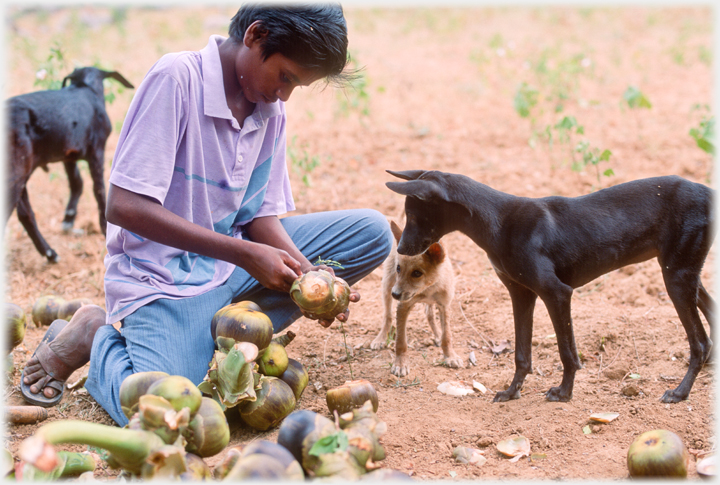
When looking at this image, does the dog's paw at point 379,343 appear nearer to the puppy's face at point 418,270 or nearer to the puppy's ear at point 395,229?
the puppy's face at point 418,270

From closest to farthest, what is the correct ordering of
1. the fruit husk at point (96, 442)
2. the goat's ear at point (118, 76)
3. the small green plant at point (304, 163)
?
the fruit husk at point (96, 442)
the goat's ear at point (118, 76)
the small green plant at point (304, 163)

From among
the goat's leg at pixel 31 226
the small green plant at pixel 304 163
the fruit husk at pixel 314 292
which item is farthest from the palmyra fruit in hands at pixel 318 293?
the goat's leg at pixel 31 226

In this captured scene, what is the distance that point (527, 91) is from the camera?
25.1 feet

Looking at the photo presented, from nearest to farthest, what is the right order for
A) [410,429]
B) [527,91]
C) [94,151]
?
[410,429] → [94,151] → [527,91]

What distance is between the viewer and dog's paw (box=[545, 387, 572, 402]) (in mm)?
3240

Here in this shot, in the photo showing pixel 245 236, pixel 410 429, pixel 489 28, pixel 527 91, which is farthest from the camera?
pixel 489 28

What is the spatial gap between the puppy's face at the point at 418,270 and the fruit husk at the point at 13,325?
2.37 meters

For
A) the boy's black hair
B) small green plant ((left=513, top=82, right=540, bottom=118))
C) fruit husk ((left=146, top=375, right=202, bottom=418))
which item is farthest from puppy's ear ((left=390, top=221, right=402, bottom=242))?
small green plant ((left=513, top=82, right=540, bottom=118))

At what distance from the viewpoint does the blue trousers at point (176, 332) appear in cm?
307

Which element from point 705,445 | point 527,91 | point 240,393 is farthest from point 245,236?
point 527,91

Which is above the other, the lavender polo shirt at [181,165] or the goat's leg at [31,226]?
the lavender polo shirt at [181,165]

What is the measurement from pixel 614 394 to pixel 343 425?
179 cm

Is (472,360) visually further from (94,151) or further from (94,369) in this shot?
(94,151)

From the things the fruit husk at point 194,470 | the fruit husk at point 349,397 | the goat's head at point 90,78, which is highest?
the goat's head at point 90,78
